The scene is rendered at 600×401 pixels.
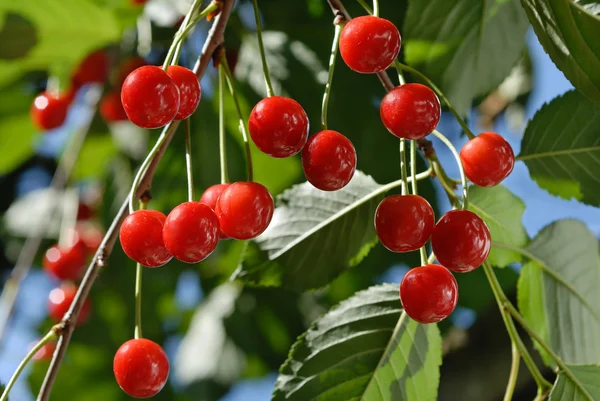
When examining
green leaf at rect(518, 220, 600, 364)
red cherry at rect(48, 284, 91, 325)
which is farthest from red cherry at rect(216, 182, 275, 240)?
red cherry at rect(48, 284, 91, 325)

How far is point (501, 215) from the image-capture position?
1.00 meters

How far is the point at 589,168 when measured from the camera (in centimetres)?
94

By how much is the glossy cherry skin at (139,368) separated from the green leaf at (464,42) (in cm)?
51

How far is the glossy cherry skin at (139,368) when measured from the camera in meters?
0.82

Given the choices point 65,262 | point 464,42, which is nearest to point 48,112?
point 65,262

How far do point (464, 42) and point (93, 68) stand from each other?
104cm

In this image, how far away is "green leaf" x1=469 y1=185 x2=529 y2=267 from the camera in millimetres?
983

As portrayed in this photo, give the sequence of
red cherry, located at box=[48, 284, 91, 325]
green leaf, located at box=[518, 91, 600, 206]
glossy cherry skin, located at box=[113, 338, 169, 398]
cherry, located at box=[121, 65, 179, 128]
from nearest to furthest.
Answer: cherry, located at box=[121, 65, 179, 128] → glossy cherry skin, located at box=[113, 338, 169, 398] → green leaf, located at box=[518, 91, 600, 206] → red cherry, located at box=[48, 284, 91, 325]

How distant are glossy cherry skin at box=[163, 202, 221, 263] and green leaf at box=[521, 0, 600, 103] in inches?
15.3

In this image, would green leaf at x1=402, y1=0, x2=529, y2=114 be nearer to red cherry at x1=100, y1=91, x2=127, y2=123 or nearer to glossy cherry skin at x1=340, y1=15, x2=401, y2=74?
glossy cherry skin at x1=340, y1=15, x2=401, y2=74

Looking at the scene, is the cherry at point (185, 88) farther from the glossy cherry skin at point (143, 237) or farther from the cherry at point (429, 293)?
the cherry at point (429, 293)

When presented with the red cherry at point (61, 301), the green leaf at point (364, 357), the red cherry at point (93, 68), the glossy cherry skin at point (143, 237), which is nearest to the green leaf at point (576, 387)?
the green leaf at point (364, 357)

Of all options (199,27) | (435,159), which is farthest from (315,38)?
(435,159)

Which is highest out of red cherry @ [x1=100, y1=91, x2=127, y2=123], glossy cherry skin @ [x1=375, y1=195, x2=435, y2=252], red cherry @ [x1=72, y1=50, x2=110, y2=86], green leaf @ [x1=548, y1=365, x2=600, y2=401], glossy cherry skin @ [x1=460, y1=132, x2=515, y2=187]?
red cherry @ [x1=72, y1=50, x2=110, y2=86]
